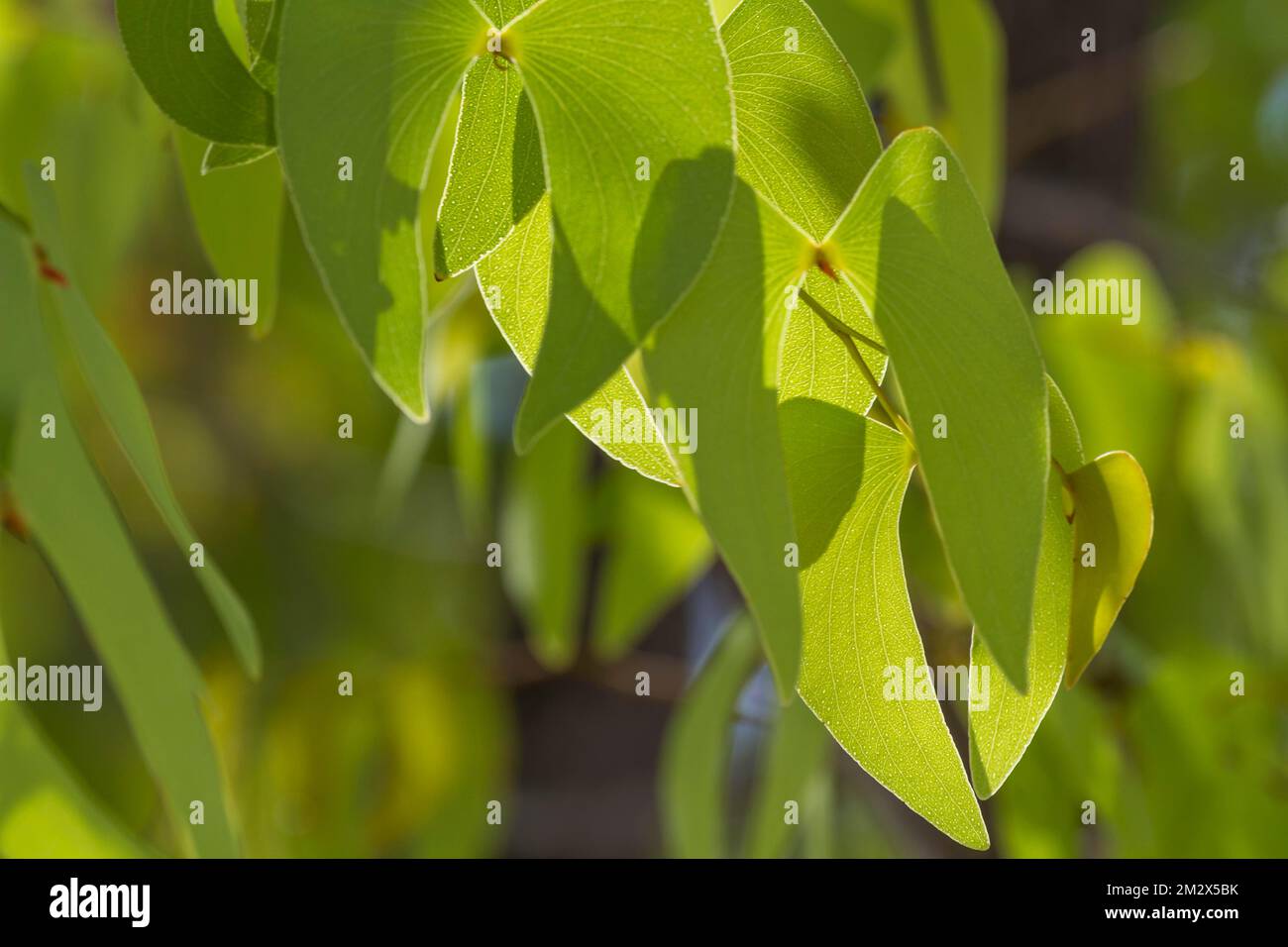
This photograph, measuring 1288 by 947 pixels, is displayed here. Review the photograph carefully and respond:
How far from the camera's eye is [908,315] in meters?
0.18

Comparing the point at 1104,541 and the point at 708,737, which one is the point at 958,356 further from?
the point at 708,737

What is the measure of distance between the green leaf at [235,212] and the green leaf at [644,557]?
352 millimetres

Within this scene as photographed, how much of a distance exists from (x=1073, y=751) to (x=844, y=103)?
13.9 inches

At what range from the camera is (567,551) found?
23.4 inches

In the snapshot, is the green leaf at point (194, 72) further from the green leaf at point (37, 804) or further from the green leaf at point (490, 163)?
the green leaf at point (37, 804)

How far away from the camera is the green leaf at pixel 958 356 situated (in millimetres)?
171

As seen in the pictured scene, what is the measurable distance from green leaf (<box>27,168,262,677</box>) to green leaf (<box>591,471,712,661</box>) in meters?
0.35

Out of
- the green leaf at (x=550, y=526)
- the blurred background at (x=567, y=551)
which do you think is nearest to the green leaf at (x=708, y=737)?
the blurred background at (x=567, y=551)

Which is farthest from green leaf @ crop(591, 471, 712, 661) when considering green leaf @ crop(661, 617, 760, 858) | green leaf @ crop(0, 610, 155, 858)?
green leaf @ crop(0, 610, 155, 858)

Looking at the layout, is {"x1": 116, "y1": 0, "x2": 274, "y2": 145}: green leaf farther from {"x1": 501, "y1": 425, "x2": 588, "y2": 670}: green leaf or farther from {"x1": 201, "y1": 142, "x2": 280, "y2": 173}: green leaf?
{"x1": 501, "y1": 425, "x2": 588, "y2": 670}: green leaf

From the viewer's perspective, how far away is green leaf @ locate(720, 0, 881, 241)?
0.69ft
